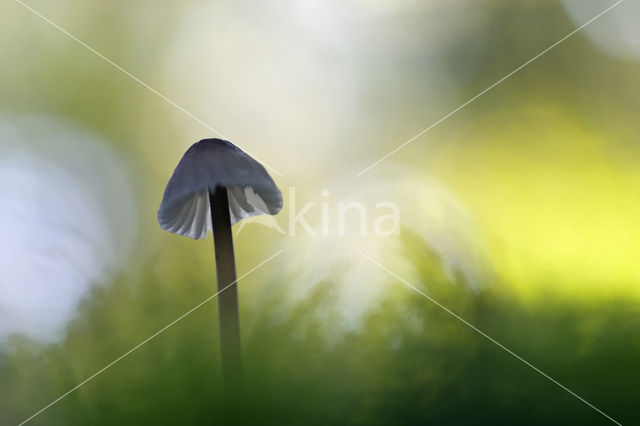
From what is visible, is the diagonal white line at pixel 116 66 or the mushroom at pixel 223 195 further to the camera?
the diagonal white line at pixel 116 66

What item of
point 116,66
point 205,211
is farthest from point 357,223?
point 116,66

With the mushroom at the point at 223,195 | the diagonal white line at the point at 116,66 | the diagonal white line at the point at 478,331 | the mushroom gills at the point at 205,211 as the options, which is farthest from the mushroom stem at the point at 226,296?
the diagonal white line at the point at 116,66

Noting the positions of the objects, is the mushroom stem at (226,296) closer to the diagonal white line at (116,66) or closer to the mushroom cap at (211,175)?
the mushroom cap at (211,175)

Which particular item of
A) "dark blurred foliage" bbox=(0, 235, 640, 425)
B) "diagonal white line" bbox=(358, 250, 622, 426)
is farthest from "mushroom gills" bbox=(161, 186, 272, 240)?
"diagonal white line" bbox=(358, 250, 622, 426)

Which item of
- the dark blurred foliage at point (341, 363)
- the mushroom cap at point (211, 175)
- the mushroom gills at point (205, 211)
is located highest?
the mushroom gills at point (205, 211)

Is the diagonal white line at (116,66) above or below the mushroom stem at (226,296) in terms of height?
above

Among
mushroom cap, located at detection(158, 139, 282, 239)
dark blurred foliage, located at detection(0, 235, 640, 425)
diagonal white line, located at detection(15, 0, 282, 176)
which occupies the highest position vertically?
diagonal white line, located at detection(15, 0, 282, 176)

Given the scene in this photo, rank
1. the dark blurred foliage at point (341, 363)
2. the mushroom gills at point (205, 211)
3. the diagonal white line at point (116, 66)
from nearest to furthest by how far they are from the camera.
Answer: the dark blurred foliage at point (341, 363) < the mushroom gills at point (205, 211) < the diagonal white line at point (116, 66)

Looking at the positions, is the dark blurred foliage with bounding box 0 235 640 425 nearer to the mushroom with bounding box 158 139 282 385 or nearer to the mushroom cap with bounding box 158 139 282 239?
the mushroom with bounding box 158 139 282 385
